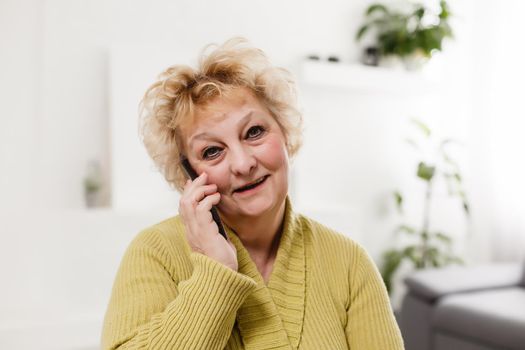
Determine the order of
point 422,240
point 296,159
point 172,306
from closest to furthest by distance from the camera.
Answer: point 172,306, point 296,159, point 422,240

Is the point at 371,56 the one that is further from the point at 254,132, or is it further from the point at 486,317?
the point at 254,132

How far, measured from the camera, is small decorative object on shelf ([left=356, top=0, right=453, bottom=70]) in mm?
3965

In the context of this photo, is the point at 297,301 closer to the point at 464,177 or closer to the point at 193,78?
the point at 193,78

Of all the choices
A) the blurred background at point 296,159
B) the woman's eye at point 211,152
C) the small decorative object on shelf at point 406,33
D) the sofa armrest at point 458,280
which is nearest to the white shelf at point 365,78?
the blurred background at point 296,159

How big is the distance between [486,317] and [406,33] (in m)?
2.24

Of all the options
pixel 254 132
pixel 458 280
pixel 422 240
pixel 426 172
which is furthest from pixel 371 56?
pixel 254 132

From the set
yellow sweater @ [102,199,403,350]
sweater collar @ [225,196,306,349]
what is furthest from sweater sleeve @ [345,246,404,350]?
sweater collar @ [225,196,306,349]

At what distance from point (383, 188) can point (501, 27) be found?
1645 millimetres

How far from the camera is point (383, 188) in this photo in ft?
14.0

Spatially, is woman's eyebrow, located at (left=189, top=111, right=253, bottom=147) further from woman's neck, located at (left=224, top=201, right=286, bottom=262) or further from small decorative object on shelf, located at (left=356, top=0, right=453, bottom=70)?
small decorative object on shelf, located at (left=356, top=0, right=453, bottom=70)

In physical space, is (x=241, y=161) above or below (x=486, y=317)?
above

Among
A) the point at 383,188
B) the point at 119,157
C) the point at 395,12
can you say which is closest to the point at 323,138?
the point at 383,188

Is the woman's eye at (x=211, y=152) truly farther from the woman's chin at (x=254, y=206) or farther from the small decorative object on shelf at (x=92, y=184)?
the small decorative object on shelf at (x=92, y=184)

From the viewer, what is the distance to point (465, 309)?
8.71 feet
